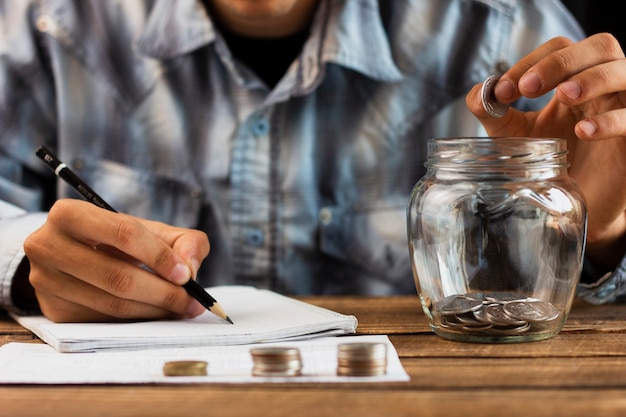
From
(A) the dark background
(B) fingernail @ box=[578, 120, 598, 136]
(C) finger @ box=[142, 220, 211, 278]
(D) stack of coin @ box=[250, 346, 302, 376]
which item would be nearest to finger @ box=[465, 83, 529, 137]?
(B) fingernail @ box=[578, 120, 598, 136]

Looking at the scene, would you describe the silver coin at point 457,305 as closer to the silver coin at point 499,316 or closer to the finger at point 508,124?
the silver coin at point 499,316

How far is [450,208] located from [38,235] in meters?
0.52

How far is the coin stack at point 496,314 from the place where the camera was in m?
0.98

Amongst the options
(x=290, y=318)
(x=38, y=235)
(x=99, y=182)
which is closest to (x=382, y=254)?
(x=99, y=182)

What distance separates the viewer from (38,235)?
3.52 ft

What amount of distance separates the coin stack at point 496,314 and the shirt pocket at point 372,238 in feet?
2.62

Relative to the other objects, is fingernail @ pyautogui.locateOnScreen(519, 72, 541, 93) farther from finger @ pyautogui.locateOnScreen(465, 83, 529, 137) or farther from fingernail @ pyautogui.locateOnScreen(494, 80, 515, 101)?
finger @ pyautogui.locateOnScreen(465, 83, 529, 137)

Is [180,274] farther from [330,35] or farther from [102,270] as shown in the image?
[330,35]

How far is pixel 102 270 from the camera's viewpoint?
105cm

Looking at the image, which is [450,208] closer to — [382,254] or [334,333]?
[334,333]

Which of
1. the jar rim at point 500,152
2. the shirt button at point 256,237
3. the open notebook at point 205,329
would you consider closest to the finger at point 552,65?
the jar rim at point 500,152

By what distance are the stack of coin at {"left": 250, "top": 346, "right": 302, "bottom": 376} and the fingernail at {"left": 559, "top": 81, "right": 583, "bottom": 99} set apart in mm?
493

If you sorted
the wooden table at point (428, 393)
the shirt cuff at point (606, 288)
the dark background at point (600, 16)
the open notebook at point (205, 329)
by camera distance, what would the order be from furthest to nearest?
the dark background at point (600, 16)
the shirt cuff at point (606, 288)
the open notebook at point (205, 329)
the wooden table at point (428, 393)

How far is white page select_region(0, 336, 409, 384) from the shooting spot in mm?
834
